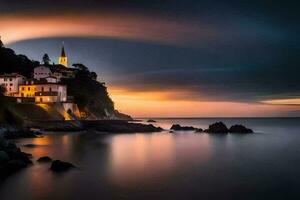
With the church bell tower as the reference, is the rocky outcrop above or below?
below

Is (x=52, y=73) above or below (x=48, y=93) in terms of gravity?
above

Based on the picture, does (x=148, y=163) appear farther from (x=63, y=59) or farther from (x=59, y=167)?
(x=63, y=59)

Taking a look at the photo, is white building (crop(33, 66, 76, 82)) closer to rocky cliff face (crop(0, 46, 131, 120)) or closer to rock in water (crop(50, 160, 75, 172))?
rocky cliff face (crop(0, 46, 131, 120))

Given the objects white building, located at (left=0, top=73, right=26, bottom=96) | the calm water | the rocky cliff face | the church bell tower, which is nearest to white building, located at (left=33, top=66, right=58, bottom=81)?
the rocky cliff face

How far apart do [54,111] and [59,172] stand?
56794mm

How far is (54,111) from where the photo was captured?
260 ft

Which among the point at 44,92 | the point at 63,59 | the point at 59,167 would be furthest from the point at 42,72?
the point at 59,167

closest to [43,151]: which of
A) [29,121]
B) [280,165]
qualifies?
[280,165]

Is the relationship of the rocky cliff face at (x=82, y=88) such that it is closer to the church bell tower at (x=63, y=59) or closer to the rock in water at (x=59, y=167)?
the church bell tower at (x=63, y=59)

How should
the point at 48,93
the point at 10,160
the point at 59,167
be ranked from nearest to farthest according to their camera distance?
the point at 59,167 → the point at 10,160 → the point at 48,93

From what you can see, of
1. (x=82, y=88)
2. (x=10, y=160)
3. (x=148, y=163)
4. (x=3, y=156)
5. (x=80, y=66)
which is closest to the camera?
(x=3, y=156)

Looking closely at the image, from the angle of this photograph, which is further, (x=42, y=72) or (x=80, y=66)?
(x=80, y=66)

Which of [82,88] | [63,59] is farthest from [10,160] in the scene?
[63,59]

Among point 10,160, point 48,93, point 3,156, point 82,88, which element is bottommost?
point 10,160
